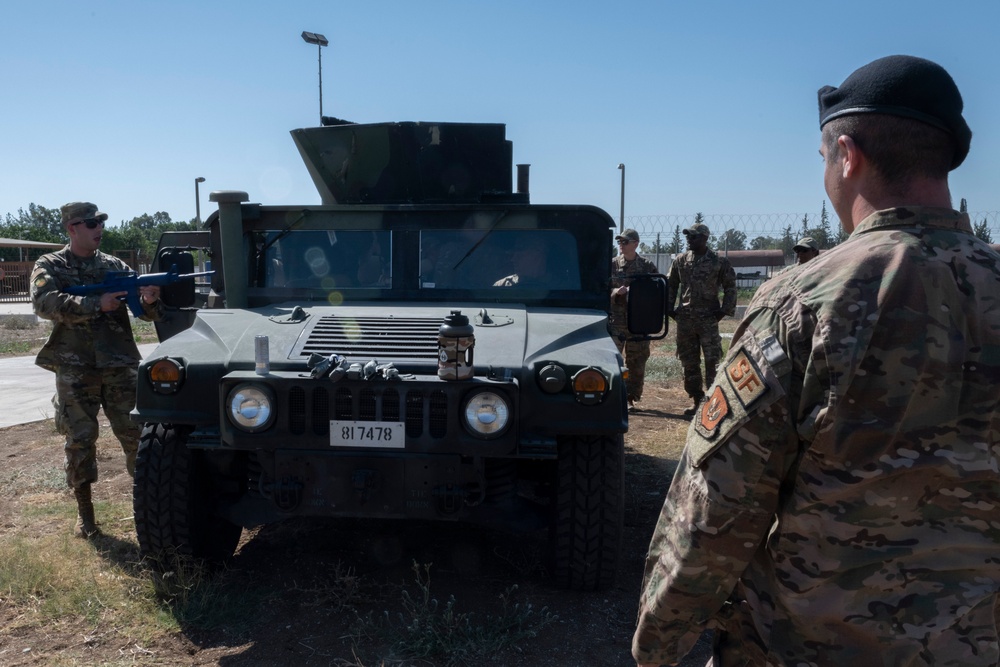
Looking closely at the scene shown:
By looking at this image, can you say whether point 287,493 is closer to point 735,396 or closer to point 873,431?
point 735,396

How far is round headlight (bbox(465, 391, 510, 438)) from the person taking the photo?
3.24 meters

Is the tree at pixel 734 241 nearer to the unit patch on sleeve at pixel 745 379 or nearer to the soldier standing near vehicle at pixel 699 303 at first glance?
the soldier standing near vehicle at pixel 699 303

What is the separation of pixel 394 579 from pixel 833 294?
9.84 ft

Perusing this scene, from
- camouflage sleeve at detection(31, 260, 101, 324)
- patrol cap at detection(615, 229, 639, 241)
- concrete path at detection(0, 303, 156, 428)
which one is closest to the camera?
camouflage sleeve at detection(31, 260, 101, 324)

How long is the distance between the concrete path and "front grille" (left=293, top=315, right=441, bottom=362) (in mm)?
3541

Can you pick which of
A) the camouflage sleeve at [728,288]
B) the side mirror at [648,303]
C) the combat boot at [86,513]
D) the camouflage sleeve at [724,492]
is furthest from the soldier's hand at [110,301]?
the camouflage sleeve at [728,288]

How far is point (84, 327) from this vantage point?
4.66 m

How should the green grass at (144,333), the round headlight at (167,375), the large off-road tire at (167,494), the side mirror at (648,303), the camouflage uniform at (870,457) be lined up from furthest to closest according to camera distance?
the green grass at (144,333) → the side mirror at (648,303) → the large off-road tire at (167,494) → the round headlight at (167,375) → the camouflage uniform at (870,457)

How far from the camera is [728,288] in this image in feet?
26.8

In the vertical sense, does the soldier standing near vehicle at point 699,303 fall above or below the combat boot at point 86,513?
above

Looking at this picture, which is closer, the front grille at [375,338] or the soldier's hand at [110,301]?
the front grille at [375,338]

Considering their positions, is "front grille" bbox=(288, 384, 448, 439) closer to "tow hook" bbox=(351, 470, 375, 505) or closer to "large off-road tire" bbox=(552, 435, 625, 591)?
"tow hook" bbox=(351, 470, 375, 505)

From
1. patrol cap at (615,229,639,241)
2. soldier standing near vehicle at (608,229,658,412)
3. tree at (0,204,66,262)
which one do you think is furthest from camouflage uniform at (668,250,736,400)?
tree at (0,204,66,262)

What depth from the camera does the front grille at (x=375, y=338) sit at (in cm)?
354
